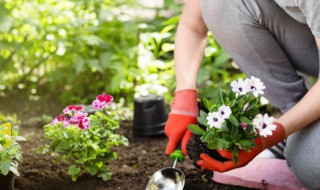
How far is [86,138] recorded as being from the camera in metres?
2.02

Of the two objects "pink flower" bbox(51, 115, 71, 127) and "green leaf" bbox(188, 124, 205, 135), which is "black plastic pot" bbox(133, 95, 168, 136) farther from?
"green leaf" bbox(188, 124, 205, 135)

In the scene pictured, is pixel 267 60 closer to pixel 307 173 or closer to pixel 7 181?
pixel 307 173

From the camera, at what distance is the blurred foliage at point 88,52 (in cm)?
312

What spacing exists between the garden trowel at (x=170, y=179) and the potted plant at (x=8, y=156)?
0.49 metres

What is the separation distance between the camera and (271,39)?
220 cm

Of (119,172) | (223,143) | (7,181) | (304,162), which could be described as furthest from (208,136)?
(7,181)

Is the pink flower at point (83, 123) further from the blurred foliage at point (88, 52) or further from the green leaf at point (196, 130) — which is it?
the blurred foliage at point (88, 52)

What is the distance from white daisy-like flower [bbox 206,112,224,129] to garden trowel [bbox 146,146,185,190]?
33 centimetres

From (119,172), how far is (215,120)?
0.66m

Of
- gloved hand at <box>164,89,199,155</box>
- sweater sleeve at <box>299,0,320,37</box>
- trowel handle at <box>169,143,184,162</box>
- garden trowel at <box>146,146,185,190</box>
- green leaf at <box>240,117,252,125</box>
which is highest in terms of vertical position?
sweater sleeve at <box>299,0,320,37</box>

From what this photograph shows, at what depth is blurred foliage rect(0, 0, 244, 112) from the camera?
3.12 metres

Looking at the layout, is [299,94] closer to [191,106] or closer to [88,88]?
[191,106]

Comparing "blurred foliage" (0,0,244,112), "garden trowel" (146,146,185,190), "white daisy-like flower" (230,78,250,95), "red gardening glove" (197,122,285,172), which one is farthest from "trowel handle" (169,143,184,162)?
"blurred foliage" (0,0,244,112)

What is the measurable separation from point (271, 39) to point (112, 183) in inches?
33.0
